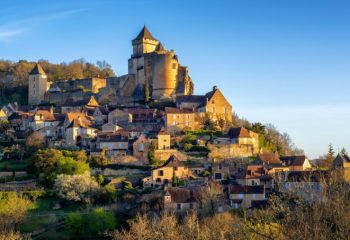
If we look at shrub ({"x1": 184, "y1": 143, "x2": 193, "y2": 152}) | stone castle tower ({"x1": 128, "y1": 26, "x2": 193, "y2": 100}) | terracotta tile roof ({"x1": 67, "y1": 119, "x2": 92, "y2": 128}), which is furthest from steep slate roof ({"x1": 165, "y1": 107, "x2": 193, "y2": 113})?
terracotta tile roof ({"x1": 67, "y1": 119, "x2": 92, "y2": 128})

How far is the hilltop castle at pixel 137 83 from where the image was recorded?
7481 cm

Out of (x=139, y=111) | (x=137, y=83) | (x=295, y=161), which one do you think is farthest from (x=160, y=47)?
(x=295, y=161)

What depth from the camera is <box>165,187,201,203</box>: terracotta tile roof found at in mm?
48469

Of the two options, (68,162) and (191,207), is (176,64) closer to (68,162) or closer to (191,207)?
(68,162)

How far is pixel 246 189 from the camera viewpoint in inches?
1946

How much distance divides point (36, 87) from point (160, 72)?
18.2m

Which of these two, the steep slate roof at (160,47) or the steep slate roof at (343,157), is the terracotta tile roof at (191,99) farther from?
the steep slate roof at (343,157)

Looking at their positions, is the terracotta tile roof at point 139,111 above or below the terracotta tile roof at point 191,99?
below

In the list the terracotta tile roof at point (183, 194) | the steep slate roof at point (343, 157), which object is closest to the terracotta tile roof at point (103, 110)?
the terracotta tile roof at point (183, 194)

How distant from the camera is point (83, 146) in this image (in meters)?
61.3

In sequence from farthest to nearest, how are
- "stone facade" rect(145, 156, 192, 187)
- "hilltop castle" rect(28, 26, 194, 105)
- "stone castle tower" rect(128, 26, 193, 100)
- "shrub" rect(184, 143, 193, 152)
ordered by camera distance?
"hilltop castle" rect(28, 26, 194, 105)
"stone castle tower" rect(128, 26, 193, 100)
"shrub" rect(184, 143, 193, 152)
"stone facade" rect(145, 156, 192, 187)

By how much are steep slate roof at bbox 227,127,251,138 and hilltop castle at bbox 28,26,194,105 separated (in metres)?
12.7

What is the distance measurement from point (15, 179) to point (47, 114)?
14733 mm

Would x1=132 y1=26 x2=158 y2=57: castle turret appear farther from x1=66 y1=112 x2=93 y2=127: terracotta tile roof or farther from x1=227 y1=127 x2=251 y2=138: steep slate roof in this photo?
x1=227 y1=127 x2=251 y2=138: steep slate roof
